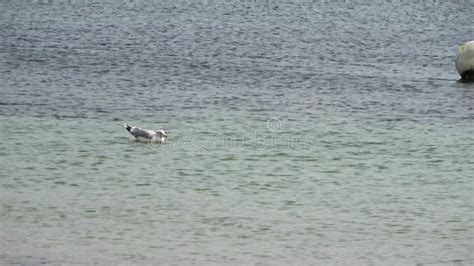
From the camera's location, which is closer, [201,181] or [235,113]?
[201,181]

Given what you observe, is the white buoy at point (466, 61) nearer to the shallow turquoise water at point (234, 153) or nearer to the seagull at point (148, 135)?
the shallow turquoise water at point (234, 153)

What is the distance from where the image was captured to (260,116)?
85.0ft

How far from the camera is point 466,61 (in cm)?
3122

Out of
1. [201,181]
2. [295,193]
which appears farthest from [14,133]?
Answer: [295,193]

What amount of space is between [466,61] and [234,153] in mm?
10541

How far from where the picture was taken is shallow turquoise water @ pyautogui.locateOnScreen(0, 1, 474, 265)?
1652 cm

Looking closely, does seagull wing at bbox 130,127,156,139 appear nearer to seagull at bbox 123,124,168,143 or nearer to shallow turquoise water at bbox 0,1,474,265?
seagull at bbox 123,124,168,143

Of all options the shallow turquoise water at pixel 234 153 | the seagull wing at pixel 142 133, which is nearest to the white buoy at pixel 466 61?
the shallow turquoise water at pixel 234 153

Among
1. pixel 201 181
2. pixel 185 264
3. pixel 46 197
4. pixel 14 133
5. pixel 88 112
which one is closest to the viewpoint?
pixel 185 264

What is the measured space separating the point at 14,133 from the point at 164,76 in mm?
8732

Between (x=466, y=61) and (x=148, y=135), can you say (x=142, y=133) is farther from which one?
(x=466, y=61)

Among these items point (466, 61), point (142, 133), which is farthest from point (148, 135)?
point (466, 61)

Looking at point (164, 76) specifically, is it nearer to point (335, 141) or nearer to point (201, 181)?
point (335, 141)

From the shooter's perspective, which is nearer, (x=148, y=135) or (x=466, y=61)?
(x=148, y=135)
